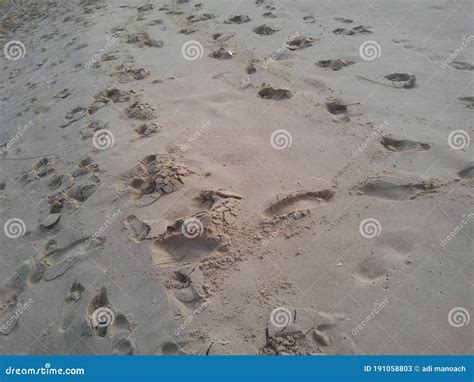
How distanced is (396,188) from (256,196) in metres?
0.84

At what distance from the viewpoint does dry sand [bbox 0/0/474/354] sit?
223cm

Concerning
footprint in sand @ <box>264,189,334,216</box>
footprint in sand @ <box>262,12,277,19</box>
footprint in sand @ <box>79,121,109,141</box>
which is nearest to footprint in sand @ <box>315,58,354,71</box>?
footprint in sand @ <box>262,12,277,19</box>

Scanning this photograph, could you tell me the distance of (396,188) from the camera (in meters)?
2.72

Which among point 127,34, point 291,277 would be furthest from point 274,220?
point 127,34

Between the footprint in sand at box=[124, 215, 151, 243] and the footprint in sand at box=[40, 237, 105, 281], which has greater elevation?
the footprint in sand at box=[124, 215, 151, 243]

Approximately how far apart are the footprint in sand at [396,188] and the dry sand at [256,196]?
1 centimetres

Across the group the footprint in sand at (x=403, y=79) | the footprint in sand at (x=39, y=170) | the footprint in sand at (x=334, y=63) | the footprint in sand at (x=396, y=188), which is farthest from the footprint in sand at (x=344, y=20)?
the footprint in sand at (x=39, y=170)

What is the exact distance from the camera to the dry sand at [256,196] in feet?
7.31

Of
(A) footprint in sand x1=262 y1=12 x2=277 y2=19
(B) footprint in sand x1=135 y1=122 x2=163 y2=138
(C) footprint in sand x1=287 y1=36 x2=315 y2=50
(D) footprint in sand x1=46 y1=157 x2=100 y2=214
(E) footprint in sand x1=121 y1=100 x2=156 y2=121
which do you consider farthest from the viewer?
(A) footprint in sand x1=262 y1=12 x2=277 y2=19

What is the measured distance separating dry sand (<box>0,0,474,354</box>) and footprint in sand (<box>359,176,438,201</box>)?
10 mm

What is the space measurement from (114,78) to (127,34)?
52.7 inches

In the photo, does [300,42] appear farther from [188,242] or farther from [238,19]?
[188,242]

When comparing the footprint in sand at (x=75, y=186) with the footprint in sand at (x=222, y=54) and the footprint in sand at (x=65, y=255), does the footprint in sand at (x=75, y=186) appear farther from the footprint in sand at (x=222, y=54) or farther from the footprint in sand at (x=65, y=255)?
the footprint in sand at (x=222, y=54)

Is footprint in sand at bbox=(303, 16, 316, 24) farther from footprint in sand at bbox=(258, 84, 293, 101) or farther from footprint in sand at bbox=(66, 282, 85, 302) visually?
footprint in sand at bbox=(66, 282, 85, 302)
